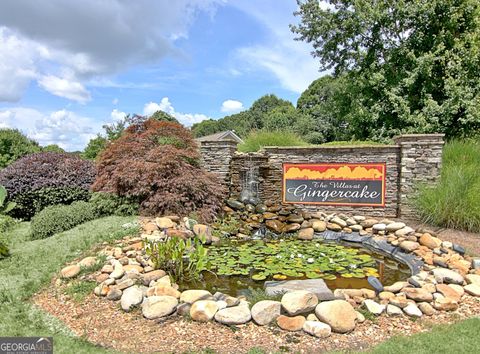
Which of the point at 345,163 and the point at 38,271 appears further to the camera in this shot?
the point at 345,163

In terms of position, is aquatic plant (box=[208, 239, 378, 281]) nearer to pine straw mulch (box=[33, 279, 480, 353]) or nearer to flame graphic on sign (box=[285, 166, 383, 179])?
pine straw mulch (box=[33, 279, 480, 353])

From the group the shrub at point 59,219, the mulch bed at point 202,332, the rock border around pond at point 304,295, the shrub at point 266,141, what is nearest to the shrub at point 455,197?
the rock border around pond at point 304,295

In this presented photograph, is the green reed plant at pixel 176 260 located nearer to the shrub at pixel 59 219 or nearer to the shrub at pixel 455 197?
the shrub at pixel 59 219

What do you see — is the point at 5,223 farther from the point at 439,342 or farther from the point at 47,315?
the point at 439,342

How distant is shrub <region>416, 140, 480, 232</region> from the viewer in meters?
5.77

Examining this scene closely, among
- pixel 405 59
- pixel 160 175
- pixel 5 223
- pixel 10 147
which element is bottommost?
pixel 5 223

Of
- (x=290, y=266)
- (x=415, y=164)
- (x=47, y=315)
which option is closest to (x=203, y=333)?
(x=47, y=315)

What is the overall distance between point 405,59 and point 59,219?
34.8 feet

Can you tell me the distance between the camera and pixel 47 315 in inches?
126

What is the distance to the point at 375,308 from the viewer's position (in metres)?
3.20

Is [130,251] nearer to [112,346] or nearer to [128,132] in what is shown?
[112,346]

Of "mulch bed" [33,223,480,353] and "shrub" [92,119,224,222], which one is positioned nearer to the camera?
→ "mulch bed" [33,223,480,353]

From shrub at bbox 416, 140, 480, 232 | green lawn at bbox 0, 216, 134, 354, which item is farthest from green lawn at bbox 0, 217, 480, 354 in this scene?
shrub at bbox 416, 140, 480, 232

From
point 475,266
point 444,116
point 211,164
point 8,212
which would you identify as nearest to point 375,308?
point 475,266
